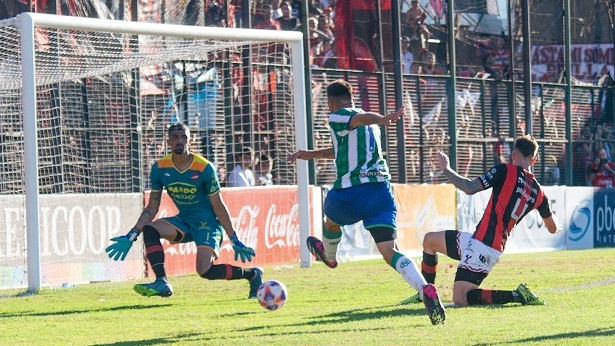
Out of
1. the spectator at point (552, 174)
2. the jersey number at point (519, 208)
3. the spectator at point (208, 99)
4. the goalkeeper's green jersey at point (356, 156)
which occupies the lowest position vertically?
the jersey number at point (519, 208)

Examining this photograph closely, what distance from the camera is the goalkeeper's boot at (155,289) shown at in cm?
1238

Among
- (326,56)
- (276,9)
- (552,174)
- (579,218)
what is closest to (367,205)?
(276,9)

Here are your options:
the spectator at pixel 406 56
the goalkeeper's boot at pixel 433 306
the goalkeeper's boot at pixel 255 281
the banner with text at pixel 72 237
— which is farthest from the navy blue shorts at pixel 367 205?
the spectator at pixel 406 56

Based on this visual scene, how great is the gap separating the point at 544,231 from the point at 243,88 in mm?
9923

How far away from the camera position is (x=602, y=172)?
103 feet

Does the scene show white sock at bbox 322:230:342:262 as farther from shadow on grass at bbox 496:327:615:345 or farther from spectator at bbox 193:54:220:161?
spectator at bbox 193:54:220:161

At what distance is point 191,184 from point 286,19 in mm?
10937

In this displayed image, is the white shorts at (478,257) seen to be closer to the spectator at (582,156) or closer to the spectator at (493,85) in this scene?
the spectator at (493,85)

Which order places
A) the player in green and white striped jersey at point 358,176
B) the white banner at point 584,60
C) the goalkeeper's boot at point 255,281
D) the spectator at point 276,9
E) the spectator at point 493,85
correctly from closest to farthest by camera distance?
the player in green and white striped jersey at point 358,176
the goalkeeper's boot at point 255,281
the spectator at point 276,9
the spectator at point 493,85
the white banner at point 584,60

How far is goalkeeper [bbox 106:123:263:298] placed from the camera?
12930 millimetres

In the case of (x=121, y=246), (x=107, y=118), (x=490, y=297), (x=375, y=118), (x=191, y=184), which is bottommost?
(x=490, y=297)

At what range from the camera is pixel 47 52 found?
17.0 metres

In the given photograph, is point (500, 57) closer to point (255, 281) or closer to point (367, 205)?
point (255, 281)

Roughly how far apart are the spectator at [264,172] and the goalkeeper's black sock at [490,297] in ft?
32.2
